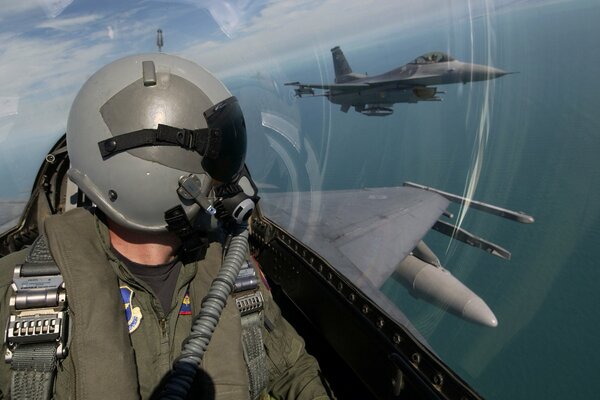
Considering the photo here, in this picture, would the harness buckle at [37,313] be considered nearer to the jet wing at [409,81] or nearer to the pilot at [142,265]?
the pilot at [142,265]

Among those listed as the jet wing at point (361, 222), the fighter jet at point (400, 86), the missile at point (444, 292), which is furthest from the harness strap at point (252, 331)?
the fighter jet at point (400, 86)

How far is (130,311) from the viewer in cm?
103

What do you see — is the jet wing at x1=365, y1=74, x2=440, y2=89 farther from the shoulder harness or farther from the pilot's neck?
the shoulder harness

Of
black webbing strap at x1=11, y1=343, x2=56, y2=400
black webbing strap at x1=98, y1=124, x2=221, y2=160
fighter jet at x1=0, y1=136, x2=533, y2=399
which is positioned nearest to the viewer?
black webbing strap at x1=11, y1=343, x2=56, y2=400

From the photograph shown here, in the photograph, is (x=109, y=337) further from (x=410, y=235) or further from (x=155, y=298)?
(x=410, y=235)

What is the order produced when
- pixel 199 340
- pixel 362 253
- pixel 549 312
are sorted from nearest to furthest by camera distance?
pixel 199 340 < pixel 362 253 < pixel 549 312

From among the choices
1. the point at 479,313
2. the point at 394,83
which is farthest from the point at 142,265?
the point at 394,83

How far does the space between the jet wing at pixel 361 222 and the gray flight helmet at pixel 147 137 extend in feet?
4.02

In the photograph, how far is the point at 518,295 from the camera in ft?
18.0

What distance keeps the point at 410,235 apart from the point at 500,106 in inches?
88.5

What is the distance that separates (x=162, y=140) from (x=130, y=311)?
48cm

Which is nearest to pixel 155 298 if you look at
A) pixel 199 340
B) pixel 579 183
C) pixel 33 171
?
pixel 199 340

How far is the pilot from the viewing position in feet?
2.88

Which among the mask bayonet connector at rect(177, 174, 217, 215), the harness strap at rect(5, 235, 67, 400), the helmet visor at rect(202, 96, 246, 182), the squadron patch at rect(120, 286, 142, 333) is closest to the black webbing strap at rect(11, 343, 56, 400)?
the harness strap at rect(5, 235, 67, 400)
